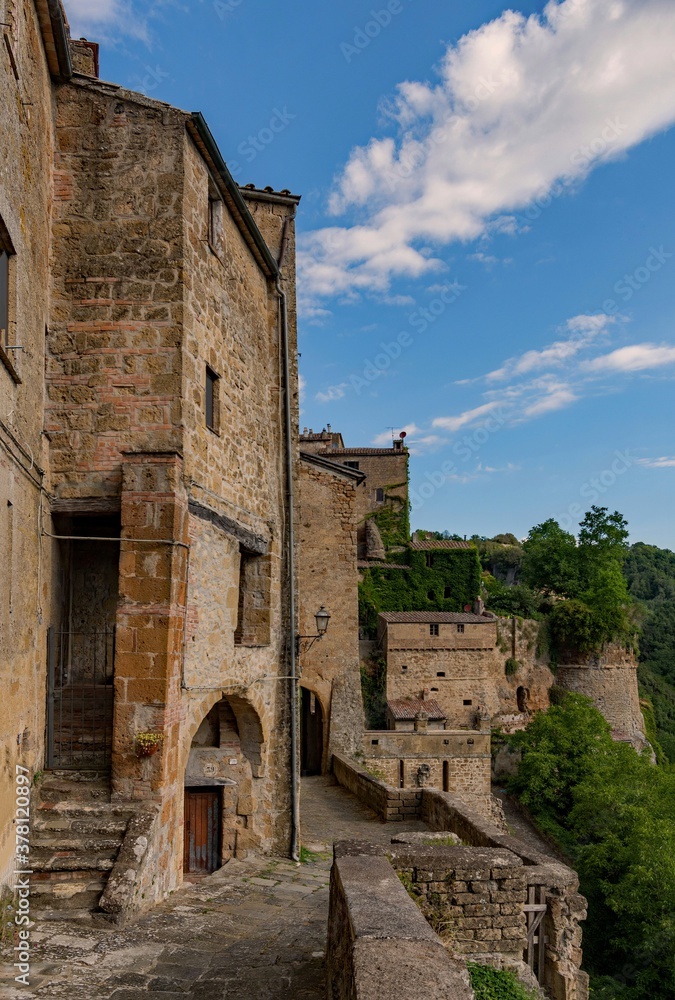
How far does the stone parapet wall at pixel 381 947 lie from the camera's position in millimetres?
3059

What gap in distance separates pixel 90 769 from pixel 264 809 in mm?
4134

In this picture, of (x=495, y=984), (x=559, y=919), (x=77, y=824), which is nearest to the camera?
(x=495, y=984)

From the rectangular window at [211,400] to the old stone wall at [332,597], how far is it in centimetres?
1088

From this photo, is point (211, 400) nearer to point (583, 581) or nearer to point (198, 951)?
point (198, 951)

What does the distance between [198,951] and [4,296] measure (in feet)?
18.6

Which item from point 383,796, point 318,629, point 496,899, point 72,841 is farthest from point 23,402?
point 318,629

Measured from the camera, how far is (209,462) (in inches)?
339

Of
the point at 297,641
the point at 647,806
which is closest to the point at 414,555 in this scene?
the point at 647,806

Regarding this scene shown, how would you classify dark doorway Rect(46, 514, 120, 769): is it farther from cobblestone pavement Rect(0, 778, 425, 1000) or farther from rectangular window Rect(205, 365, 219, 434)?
cobblestone pavement Rect(0, 778, 425, 1000)

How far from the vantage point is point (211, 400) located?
355 inches

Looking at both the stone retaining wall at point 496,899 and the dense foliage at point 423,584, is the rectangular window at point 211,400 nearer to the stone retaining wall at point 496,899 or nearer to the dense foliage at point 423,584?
the stone retaining wall at point 496,899

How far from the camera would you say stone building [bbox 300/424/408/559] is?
3952 centimetres

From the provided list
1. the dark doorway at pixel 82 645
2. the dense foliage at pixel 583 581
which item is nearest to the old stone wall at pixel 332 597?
the dark doorway at pixel 82 645

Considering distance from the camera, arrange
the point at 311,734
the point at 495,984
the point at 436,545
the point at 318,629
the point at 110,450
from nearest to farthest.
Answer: the point at 495,984, the point at 110,450, the point at 318,629, the point at 311,734, the point at 436,545
